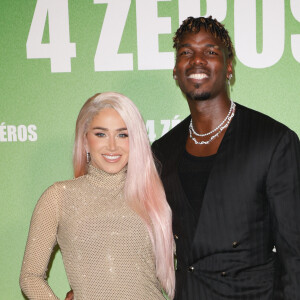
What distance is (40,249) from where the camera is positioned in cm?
190

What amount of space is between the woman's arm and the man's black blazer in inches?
23.8

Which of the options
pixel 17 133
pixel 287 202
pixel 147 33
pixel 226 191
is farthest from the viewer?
pixel 17 133

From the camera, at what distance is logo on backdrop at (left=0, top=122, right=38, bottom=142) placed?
2812mm

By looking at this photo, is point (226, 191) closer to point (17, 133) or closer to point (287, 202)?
point (287, 202)

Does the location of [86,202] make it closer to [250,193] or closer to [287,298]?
[250,193]

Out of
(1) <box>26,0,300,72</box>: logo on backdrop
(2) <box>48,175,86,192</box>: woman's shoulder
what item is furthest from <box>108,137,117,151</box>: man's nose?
(1) <box>26,0,300,72</box>: logo on backdrop

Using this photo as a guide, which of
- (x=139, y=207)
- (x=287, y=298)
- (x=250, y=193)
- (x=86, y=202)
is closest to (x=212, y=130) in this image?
(x=250, y=193)

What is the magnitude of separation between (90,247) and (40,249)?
225mm

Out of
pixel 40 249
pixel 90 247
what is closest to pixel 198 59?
pixel 90 247

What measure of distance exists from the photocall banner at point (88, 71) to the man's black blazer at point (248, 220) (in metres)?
0.80

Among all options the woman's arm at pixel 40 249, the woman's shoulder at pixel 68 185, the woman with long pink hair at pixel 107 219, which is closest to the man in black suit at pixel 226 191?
the woman with long pink hair at pixel 107 219

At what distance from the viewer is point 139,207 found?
80.1 inches

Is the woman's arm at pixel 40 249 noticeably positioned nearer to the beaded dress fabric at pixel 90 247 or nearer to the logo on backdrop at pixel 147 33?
the beaded dress fabric at pixel 90 247

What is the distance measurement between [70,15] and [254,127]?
1.50 meters
